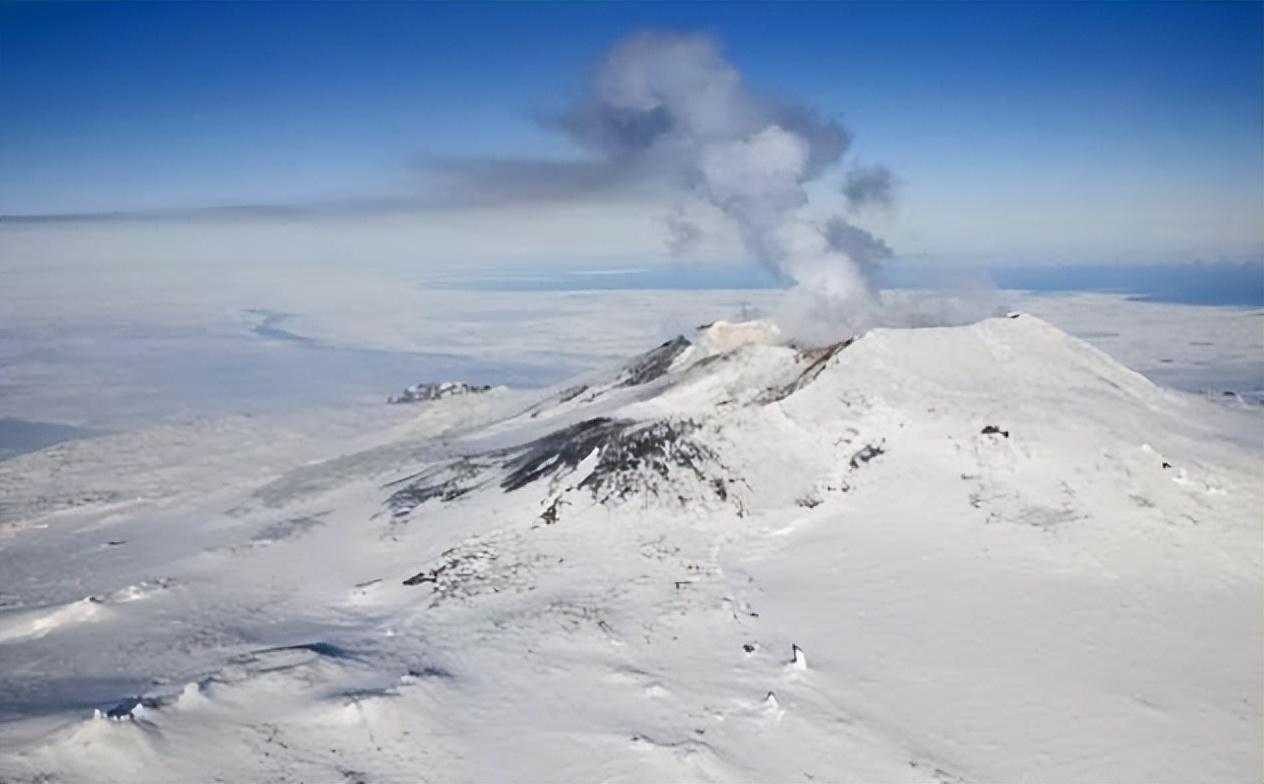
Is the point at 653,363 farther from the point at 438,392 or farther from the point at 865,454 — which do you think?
the point at 438,392

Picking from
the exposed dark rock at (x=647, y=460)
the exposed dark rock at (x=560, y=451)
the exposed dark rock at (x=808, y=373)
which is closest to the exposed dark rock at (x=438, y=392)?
the exposed dark rock at (x=560, y=451)

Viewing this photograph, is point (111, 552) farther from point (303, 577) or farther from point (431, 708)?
point (431, 708)

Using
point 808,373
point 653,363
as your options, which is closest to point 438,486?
point 808,373

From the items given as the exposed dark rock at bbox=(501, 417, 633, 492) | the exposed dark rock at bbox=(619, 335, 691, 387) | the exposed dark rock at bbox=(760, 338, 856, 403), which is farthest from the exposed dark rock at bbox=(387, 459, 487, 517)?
the exposed dark rock at bbox=(619, 335, 691, 387)

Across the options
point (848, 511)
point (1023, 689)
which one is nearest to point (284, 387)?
point (848, 511)

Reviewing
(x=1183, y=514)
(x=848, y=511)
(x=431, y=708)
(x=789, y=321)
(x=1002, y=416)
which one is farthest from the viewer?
(x=789, y=321)

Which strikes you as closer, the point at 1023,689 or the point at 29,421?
the point at 1023,689

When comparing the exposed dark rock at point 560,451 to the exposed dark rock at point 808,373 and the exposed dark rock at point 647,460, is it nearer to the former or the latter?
the exposed dark rock at point 647,460

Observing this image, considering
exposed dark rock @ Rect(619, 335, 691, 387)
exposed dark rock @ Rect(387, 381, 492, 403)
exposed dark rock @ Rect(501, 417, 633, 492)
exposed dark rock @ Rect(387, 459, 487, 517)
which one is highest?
exposed dark rock @ Rect(619, 335, 691, 387)

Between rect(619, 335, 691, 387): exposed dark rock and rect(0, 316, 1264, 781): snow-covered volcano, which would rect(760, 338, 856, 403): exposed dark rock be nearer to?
rect(0, 316, 1264, 781): snow-covered volcano
